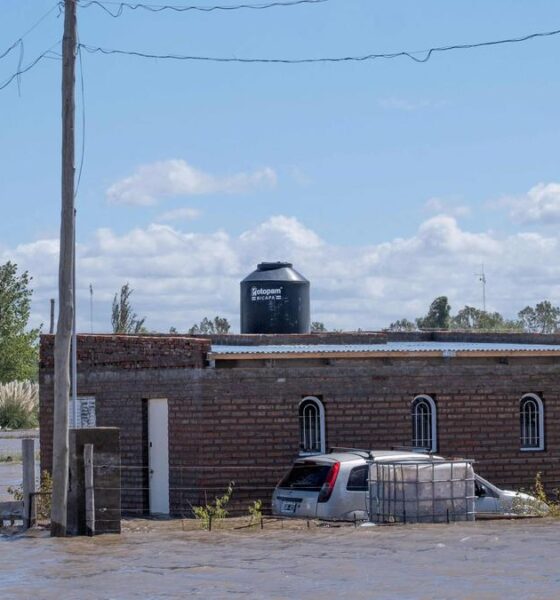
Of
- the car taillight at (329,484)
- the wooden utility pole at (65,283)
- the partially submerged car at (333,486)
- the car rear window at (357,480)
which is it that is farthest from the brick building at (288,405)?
the wooden utility pole at (65,283)

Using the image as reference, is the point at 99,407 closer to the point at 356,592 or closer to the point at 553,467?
the point at 553,467

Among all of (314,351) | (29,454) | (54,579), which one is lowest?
(54,579)

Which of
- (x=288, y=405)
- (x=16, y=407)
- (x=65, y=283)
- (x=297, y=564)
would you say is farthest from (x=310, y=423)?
(x=16, y=407)

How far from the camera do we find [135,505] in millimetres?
24938

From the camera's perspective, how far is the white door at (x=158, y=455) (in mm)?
24516

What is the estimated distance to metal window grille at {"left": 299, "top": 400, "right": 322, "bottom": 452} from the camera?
966 inches

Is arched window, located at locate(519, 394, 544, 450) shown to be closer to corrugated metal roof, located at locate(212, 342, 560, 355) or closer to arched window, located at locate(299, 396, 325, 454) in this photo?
corrugated metal roof, located at locate(212, 342, 560, 355)

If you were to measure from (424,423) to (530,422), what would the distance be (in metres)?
2.37

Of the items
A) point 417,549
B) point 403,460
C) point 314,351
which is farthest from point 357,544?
point 314,351

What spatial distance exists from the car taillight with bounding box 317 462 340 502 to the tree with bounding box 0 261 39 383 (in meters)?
49.1

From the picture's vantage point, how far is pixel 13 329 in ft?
222

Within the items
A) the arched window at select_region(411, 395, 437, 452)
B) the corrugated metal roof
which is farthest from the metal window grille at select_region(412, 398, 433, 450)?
the corrugated metal roof

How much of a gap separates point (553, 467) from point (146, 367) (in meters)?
8.34

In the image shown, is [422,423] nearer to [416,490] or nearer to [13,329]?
[416,490]
